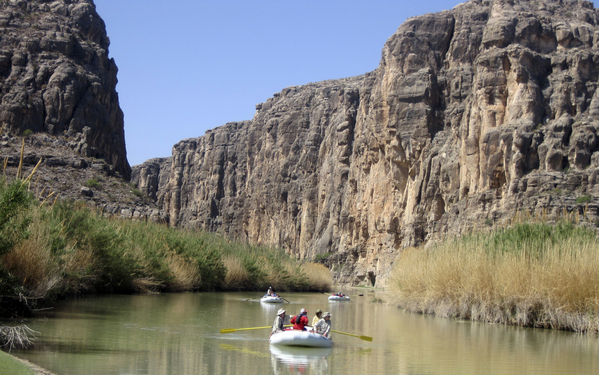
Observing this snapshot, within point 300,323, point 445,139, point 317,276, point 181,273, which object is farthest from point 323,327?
point 445,139

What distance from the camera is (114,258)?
27.7 metres

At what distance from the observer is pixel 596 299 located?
19562 mm

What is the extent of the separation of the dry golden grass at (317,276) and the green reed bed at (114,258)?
0.09 m

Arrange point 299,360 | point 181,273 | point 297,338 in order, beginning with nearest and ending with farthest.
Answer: point 299,360, point 297,338, point 181,273

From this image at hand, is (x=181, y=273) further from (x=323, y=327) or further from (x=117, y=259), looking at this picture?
(x=323, y=327)

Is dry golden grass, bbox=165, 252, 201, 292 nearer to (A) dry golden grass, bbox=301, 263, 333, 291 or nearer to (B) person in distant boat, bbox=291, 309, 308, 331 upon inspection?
(B) person in distant boat, bbox=291, 309, 308, 331

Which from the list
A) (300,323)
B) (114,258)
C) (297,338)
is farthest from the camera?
(114,258)

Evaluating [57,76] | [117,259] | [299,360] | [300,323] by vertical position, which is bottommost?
[299,360]

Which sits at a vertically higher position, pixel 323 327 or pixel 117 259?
pixel 117 259

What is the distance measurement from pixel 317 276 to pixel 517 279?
3670cm

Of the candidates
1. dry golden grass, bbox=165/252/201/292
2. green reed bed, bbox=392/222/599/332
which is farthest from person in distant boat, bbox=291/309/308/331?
dry golden grass, bbox=165/252/201/292

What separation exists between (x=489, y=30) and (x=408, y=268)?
45.9 m

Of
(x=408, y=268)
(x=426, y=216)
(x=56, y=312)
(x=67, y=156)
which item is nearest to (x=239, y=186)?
(x=426, y=216)

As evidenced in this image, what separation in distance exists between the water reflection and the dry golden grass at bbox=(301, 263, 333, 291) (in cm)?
3904
